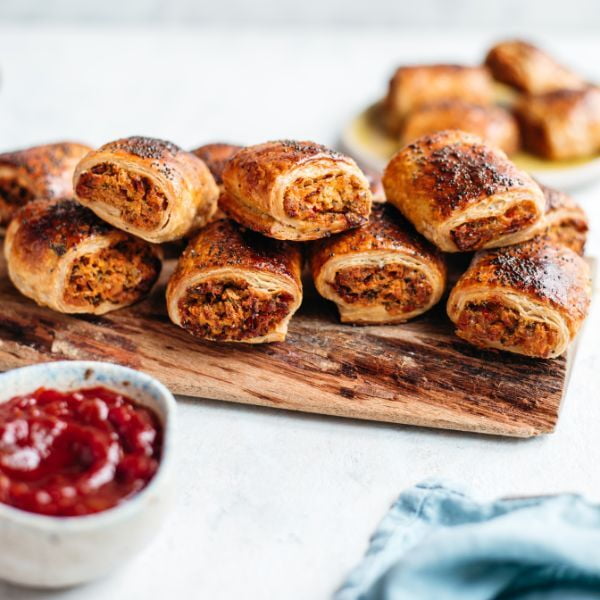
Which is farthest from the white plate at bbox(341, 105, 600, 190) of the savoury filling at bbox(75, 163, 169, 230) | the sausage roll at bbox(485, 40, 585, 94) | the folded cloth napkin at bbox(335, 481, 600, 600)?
the folded cloth napkin at bbox(335, 481, 600, 600)

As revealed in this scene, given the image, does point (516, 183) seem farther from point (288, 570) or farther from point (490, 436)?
point (288, 570)

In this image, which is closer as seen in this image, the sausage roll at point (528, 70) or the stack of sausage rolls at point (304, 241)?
the stack of sausage rolls at point (304, 241)

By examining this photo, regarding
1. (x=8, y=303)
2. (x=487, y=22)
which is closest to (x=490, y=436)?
(x=8, y=303)

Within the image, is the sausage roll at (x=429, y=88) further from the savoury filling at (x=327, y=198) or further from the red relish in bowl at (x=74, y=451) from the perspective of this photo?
the red relish in bowl at (x=74, y=451)

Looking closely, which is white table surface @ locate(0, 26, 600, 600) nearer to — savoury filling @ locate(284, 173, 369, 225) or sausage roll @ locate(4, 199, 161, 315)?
sausage roll @ locate(4, 199, 161, 315)

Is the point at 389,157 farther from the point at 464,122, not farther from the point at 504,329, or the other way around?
the point at 504,329

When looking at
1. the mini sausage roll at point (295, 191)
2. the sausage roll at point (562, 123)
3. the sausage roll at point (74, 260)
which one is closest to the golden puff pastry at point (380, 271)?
the mini sausage roll at point (295, 191)
